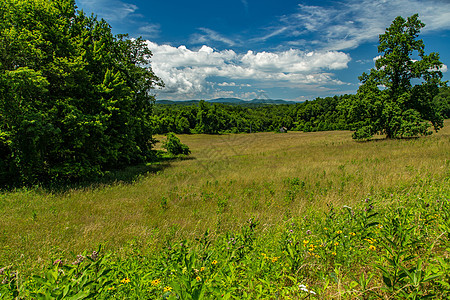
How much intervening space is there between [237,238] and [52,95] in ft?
44.7

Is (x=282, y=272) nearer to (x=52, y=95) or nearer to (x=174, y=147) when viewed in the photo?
(x=52, y=95)

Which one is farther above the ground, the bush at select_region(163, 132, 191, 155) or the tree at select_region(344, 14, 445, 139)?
the tree at select_region(344, 14, 445, 139)

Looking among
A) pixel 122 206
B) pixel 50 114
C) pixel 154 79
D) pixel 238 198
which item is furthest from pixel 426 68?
pixel 50 114

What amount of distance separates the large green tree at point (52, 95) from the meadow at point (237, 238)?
7.62ft

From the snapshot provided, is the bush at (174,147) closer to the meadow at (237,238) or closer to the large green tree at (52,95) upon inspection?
the large green tree at (52,95)

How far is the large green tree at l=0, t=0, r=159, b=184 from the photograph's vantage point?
962cm

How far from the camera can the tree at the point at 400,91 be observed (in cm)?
2127

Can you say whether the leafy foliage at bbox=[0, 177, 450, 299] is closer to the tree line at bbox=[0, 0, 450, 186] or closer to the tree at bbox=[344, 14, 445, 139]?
the tree line at bbox=[0, 0, 450, 186]

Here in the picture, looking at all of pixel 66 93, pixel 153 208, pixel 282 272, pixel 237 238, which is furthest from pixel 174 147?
pixel 282 272

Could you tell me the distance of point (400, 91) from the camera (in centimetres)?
2317

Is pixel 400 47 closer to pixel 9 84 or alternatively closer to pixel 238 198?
pixel 238 198

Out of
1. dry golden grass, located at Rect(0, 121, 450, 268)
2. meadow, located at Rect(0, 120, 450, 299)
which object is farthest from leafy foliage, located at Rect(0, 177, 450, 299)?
dry golden grass, located at Rect(0, 121, 450, 268)

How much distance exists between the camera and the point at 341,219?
4430 millimetres

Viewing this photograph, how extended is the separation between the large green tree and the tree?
24501 millimetres
